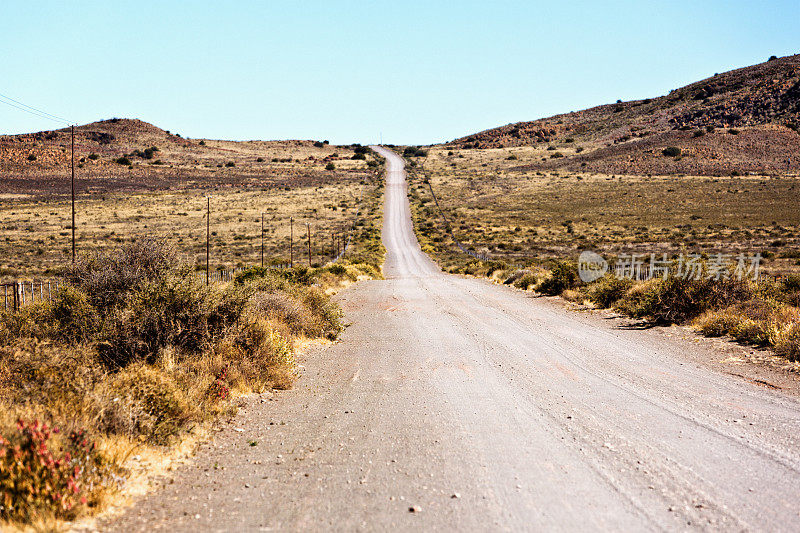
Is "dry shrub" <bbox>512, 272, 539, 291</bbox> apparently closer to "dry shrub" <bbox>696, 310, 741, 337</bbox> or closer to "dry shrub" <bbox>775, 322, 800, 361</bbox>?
"dry shrub" <bbox>696, 310, 741, 337</bbox>

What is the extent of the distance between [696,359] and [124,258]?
38.0 ft

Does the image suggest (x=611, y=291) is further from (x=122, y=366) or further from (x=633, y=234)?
(x=633, y=234)

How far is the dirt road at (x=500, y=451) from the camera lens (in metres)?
4.58

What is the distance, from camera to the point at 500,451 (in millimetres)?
6035

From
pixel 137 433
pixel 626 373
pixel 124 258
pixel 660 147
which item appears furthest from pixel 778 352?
pixel 660 147

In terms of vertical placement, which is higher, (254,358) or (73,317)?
(73,317)

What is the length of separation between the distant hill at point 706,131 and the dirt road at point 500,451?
101 m

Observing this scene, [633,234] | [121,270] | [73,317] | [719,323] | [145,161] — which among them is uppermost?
[145,161]

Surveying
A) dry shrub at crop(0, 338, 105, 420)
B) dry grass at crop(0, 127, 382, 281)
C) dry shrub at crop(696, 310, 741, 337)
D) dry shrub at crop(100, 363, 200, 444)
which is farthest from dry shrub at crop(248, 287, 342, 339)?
dry grass at crop(0, 127, 382, 281)

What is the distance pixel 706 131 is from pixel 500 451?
12915 centimetres

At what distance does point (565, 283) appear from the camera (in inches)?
989

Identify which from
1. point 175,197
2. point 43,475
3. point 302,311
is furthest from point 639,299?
point 175,197

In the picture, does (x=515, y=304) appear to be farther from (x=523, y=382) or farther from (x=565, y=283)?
(x=523, y=382)

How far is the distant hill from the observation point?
102 m
